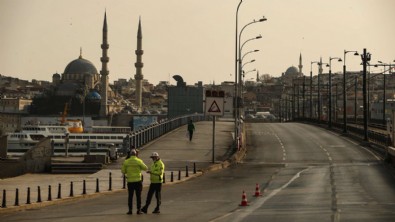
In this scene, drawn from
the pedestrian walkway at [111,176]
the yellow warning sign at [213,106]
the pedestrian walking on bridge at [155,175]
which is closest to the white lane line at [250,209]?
the pedestrian walking on bridge at [155,175]

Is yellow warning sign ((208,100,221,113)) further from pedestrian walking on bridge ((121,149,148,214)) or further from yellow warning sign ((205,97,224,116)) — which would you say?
pedestrian walking on bridge ((121,149,148,214))

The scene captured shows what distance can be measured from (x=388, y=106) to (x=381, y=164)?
123994 mm

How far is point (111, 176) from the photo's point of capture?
3369 cm

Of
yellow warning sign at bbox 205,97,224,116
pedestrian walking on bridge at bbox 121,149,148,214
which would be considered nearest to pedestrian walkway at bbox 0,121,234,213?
yellow warning sign at bbox 205,97,224,116

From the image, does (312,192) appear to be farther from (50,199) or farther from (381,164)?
(381,164)

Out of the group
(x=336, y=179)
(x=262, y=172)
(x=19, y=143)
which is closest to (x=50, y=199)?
(x=336, y=179)

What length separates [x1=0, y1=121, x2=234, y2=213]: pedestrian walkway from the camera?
26184mm

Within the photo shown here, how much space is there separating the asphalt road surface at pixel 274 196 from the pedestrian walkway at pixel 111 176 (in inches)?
27.3

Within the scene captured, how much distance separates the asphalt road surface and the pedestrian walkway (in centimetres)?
69

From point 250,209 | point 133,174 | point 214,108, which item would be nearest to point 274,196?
point 250,209

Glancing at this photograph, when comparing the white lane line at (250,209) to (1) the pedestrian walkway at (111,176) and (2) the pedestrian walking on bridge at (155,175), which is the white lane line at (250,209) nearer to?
(2) the pedestrian walking on bridge at (155,175)

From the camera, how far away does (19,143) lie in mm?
111250

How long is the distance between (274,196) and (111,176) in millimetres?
8897

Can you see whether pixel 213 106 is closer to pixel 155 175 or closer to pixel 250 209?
pixel 250 209
